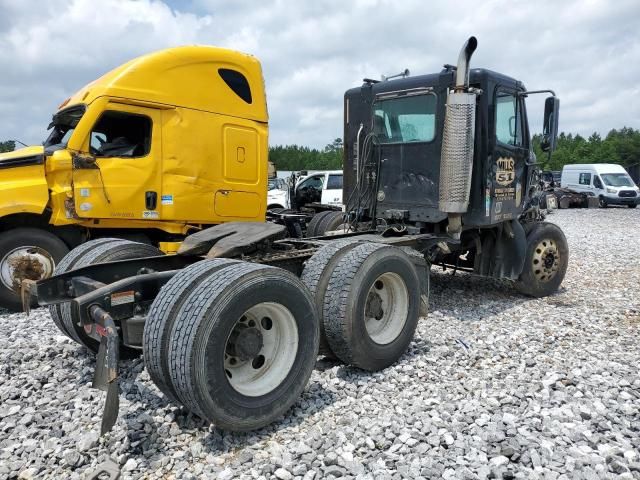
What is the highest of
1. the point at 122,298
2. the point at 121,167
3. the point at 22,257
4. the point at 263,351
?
the point at 121,167

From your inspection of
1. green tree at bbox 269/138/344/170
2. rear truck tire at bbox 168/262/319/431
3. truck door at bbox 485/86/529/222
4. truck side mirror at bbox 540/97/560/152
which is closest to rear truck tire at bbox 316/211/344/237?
truck door at bbox 485/86/529/222

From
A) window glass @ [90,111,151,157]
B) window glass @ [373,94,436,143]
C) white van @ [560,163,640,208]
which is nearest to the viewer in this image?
window glass @ [373,94,436,143]

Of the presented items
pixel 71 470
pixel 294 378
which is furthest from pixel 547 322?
pixel 71 470

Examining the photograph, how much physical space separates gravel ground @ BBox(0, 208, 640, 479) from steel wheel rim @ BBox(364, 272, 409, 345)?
0.97 feet

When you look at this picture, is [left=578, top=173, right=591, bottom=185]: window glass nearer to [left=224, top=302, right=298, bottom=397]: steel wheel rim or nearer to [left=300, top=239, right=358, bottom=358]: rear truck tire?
[left=300, top=239, right=358, bottom=358]: rear truck tire

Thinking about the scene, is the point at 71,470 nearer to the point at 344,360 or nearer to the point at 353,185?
the point at 344,360

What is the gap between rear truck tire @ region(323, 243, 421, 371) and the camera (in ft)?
13.4

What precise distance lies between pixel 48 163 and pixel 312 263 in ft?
12.7

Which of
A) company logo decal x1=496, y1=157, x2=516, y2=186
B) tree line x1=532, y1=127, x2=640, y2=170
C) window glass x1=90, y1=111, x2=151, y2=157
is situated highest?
tree line x1=532, y1=127, x2=640, y2=170

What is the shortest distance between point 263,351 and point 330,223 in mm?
4720

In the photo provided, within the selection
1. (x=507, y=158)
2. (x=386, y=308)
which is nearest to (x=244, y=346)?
(x=386, y=308)

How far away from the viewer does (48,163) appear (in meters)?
6.33

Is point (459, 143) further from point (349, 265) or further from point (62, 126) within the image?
point (62, 126)

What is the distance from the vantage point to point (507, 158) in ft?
21.2
